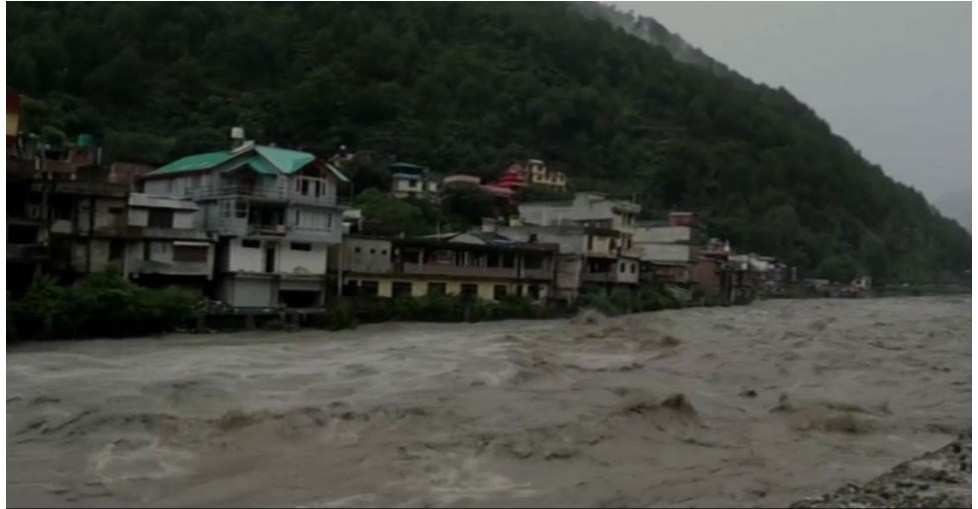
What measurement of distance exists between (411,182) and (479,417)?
1043cm

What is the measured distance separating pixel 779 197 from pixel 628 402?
25.1ft

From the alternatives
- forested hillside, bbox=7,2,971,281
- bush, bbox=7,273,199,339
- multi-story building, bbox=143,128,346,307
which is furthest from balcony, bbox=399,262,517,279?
forested hillside, bbox=7,2,971,281

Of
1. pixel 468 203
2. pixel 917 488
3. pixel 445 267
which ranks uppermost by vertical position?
pixel 468 203

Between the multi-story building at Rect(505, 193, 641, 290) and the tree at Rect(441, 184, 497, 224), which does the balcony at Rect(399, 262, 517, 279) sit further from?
the tree at Rect(441, 184, 497, 224)

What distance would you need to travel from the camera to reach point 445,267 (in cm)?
1086

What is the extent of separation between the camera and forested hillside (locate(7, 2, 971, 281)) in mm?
11812

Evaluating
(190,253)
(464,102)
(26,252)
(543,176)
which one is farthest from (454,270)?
(464,102)

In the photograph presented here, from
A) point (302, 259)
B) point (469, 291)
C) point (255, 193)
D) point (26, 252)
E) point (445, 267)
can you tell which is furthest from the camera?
point (469, 291)

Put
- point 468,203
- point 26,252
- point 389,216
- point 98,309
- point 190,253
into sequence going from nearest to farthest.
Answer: point 98,309, point 26,252, point 190,253, point 389,216, point 468,203

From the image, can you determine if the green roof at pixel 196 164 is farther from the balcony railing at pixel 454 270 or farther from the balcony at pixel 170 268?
the balcony railing at pixel 454 270

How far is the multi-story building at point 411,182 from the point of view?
14.3 metres

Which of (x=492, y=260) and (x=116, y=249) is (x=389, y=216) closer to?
(x=492, y=260)

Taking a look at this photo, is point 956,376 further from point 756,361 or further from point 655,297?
point 655,297

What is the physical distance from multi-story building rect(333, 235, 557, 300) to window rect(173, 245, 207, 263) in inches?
55.1
